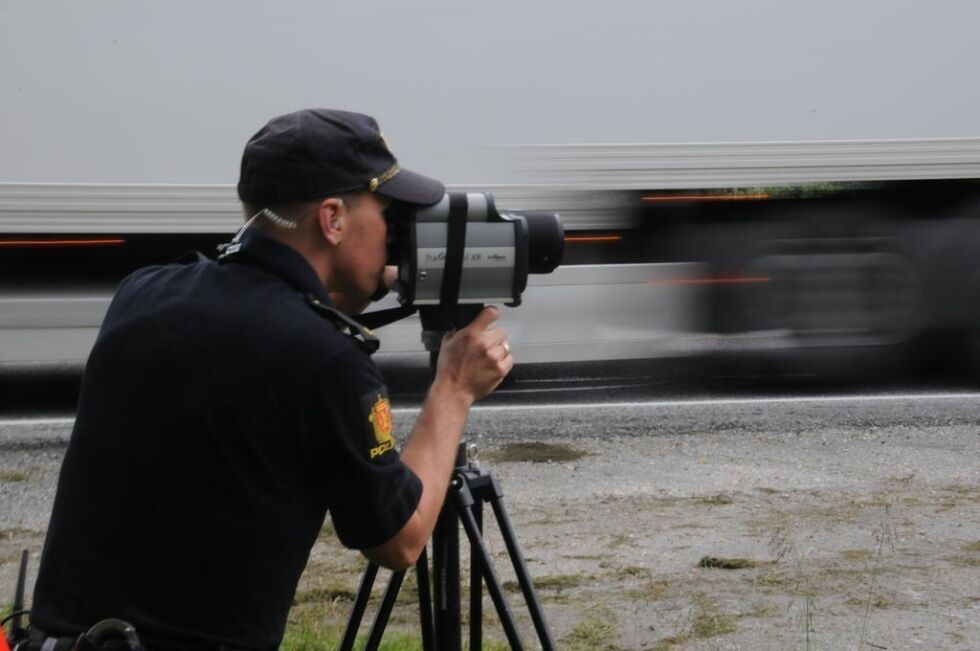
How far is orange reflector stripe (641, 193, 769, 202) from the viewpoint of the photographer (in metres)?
7.25

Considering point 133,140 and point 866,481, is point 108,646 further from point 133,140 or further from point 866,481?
point 133,140

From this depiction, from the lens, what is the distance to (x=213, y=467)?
2123 millimetres

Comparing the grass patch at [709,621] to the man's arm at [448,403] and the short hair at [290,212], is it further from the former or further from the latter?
the short hair at [290,212]

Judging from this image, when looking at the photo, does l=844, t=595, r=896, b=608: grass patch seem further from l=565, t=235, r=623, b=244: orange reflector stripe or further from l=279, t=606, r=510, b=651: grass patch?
l=565, t=235, r=623, b=244: orange reflector stripe

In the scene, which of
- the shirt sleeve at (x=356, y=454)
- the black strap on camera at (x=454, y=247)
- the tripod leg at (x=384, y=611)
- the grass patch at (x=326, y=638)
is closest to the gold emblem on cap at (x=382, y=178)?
the black strap on camera at (x=454, y=247)

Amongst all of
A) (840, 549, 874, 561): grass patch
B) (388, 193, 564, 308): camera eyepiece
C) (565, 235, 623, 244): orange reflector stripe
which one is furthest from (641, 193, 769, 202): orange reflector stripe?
(388, 193, 564, 308): camera eyepiece

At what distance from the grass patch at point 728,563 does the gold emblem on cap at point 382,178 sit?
2447mm

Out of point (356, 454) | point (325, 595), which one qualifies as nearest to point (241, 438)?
point (356, 454)

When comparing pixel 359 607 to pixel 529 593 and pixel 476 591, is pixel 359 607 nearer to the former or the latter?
pixel 476 591

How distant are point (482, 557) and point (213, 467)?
756mm

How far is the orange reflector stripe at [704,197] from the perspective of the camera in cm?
725

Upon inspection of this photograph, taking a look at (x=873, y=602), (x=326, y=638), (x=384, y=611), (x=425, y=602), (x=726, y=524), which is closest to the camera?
(x=384, y=611)

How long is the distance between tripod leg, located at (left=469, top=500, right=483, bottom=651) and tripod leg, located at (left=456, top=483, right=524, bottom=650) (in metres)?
0.03

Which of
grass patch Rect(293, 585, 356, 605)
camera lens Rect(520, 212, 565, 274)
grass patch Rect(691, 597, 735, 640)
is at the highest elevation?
camera lens Rect(520, 212, 565, 274)
